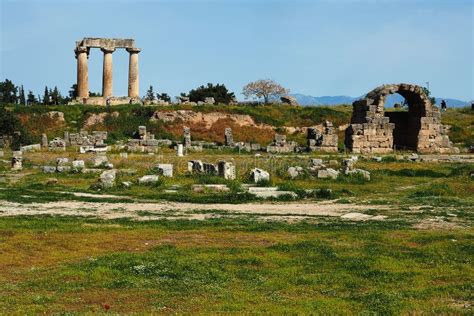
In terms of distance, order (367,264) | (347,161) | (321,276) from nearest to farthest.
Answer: (321,276)
(367,264)
(347,161)

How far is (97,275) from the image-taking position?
1277 cm

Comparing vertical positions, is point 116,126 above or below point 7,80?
below

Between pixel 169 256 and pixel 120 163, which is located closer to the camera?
pixel 169 256

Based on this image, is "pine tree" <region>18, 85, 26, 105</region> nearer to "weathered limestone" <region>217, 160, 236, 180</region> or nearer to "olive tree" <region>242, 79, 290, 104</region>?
"olive tree" <region>242, 79, 290, 104</region>

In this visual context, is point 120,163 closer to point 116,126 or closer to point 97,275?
point 97,275

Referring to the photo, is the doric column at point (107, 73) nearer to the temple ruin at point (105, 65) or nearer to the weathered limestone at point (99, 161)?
the temple ruin at point (105, 65)

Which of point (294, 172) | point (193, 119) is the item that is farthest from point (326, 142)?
point (193, 119)

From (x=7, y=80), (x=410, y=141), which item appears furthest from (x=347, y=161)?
(x=7, y=80)

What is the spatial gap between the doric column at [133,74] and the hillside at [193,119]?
9.92 m

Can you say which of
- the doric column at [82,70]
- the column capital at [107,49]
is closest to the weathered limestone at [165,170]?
the doric column at [82,70]

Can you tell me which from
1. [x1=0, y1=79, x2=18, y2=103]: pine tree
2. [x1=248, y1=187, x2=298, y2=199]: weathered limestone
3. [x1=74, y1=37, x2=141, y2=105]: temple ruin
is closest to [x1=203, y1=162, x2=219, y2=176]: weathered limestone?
→ [x1=248, y1=187, x2=298, y2=199]: weathered limestone

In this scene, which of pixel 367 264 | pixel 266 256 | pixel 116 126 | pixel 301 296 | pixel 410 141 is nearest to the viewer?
pixel 301 296

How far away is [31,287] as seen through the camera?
1197 cm

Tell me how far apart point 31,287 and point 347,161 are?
2461cm
